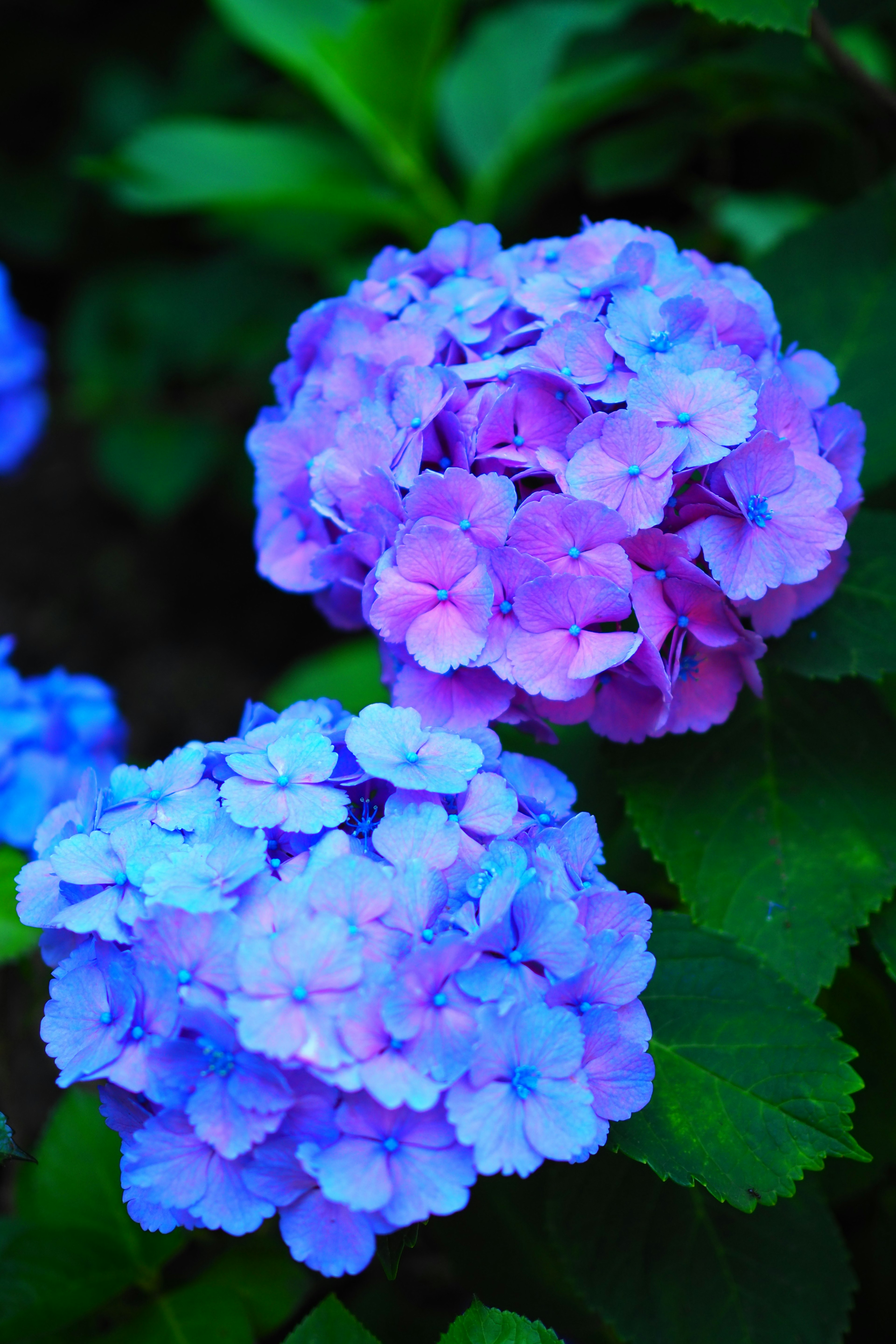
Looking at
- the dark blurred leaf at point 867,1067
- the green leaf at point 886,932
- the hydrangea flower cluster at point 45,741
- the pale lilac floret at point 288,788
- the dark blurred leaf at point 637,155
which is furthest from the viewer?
the dark blurred leaf at point 637,155

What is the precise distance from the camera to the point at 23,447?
78.2 inches

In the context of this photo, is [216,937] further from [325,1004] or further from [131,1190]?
[131,1190]

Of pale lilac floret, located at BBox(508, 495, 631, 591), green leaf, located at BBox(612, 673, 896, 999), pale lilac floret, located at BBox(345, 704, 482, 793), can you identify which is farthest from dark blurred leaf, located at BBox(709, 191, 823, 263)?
pale lilac floret, located at BBox(345, 704, 482, 793)

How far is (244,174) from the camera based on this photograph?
1.73m

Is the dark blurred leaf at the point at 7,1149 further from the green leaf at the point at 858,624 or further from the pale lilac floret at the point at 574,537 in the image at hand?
the green leaf at the point at 858,624

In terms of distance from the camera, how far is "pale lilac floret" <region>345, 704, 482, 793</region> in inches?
31.9

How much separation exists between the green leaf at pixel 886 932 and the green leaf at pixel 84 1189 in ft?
2.46

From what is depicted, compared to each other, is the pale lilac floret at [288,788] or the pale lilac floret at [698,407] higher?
the pale lilac floret at [698,407]

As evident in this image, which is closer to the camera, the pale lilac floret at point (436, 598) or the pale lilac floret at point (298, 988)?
the pale lilac floret at point (298, 988)

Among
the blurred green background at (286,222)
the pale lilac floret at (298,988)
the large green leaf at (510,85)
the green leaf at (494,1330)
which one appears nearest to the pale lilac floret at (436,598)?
the pale lilac floret at (298,988)

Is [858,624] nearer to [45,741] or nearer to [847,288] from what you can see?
[847,288]

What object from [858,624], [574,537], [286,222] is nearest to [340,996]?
[574,537]

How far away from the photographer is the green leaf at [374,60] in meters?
1.65

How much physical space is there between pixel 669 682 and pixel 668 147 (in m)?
1.15
